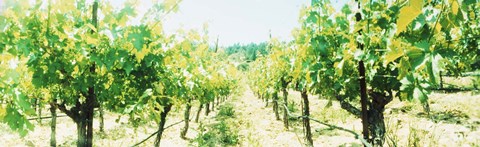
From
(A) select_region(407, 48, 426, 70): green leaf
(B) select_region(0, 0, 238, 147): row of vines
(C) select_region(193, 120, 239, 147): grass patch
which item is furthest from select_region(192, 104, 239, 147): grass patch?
(A) select_region(407, 48, 426, 70): green leaf

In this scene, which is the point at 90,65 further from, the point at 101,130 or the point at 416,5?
the point at 101,130

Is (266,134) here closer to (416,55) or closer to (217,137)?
(217,137)

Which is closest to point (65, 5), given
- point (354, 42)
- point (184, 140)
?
point (354, 42)

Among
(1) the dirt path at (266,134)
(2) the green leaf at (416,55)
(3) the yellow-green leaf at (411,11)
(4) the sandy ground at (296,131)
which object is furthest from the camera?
(1) the dirt path at (266,134)

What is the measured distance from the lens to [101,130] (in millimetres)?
15469

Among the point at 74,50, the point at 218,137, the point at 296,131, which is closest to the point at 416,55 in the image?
the point at 74,50

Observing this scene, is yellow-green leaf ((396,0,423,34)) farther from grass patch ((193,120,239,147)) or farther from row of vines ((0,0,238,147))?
grass patch ((193,120,239,147))

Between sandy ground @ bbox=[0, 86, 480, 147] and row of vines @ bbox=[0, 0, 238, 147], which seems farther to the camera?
sandy ground @ bbox=[0, 86, 480, 147]

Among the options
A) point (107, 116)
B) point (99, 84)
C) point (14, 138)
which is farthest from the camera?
point (107, 116)

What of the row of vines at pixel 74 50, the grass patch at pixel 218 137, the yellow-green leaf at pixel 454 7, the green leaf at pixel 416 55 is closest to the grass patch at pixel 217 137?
the grass patch at pixel 218 137

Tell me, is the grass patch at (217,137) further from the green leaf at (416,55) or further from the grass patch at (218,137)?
the green leaf at (416,55)

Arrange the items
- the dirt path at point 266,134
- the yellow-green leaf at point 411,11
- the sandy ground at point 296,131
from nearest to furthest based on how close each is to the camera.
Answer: the yellow-green leaf at point 411,11
the sandy ground at point 296,131
the dirt path at point 266,134

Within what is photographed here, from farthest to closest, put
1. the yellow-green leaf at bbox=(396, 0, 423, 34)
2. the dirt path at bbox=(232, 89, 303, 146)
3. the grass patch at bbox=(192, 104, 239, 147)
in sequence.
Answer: the grass patch at bbox=(192, 104, 239, 147) < the dirt path at bbox=(232, 89, 303, 146) < the yellow-green leaf at bbox=(396, 0, 423, 34)

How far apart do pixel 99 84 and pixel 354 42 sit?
9.24ft
